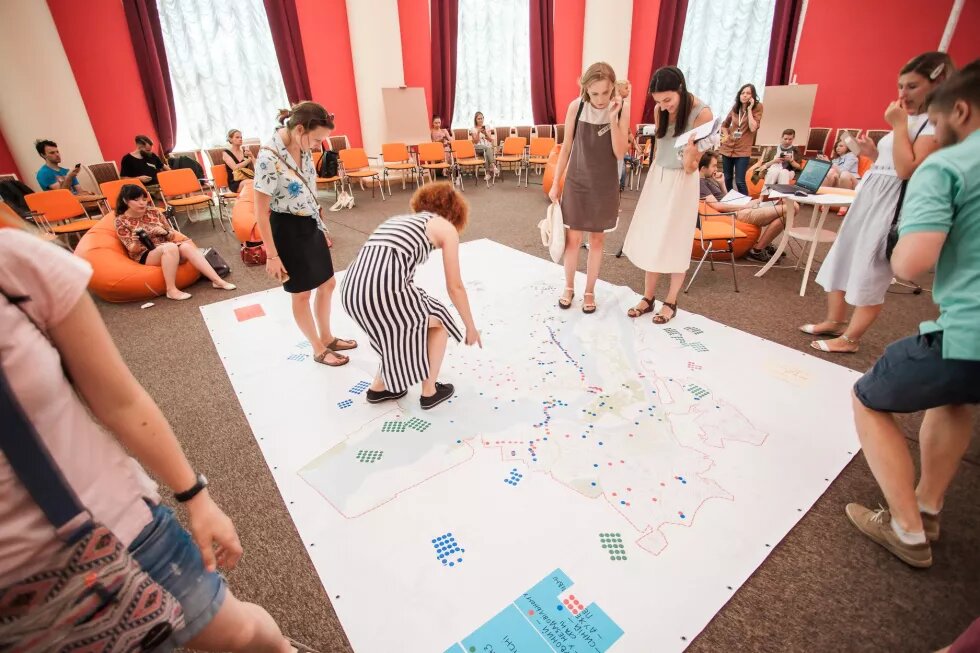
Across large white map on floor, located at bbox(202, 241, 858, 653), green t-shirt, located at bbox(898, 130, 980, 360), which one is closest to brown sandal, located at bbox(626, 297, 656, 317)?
large white map on floor, located at bbox(202, 241, 858, 653)

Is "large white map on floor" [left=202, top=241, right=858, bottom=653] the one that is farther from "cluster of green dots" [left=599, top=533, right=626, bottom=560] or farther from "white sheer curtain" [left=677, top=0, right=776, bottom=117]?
"white sheer curtain" [left=677, top=0, right=776, bottom=117]

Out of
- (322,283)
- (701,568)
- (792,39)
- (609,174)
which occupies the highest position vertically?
(792,39)

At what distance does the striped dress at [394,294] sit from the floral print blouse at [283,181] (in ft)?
1.80

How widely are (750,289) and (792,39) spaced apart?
7339mm

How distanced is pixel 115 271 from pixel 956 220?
498 centimetres

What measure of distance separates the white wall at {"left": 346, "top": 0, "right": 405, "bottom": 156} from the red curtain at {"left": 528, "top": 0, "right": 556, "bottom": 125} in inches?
113

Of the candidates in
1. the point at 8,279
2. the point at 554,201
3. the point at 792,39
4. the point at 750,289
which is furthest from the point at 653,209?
the point at 792,39

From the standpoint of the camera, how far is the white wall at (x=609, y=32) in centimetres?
927

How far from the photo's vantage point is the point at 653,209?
119 inches

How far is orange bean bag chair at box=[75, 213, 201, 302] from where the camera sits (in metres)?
3.67

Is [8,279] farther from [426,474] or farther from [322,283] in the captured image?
[322,283]

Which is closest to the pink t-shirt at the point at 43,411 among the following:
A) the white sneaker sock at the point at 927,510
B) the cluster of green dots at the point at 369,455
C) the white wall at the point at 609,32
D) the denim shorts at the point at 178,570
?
the denim shorts at the point at 178,570

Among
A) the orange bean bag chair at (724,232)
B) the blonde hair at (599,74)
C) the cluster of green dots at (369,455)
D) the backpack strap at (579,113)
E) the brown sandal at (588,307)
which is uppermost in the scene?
the blonde hair at (599,74)

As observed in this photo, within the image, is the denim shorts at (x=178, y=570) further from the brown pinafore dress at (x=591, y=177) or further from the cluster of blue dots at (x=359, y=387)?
the brown pinafore dress at (x=591, y=177)
